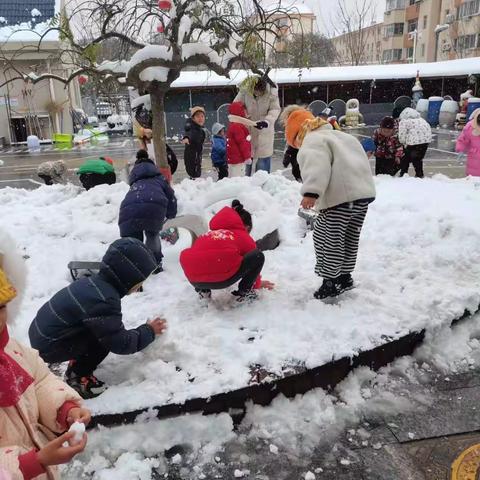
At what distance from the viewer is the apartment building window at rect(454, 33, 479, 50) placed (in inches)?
1564

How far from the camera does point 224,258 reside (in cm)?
352

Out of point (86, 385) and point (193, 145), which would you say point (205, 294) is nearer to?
point (86, 385)

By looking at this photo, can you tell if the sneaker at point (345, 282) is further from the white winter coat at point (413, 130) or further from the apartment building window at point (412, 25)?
the apartment building window at point (412, 25)

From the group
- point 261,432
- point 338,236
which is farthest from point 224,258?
point 261,432

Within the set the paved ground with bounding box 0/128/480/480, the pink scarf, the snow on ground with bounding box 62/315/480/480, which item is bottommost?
the paved ground with bounding box 0/128/480/480

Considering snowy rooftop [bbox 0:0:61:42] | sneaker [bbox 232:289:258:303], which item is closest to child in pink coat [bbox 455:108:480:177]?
sneaker [bbox 232:289:258:303]

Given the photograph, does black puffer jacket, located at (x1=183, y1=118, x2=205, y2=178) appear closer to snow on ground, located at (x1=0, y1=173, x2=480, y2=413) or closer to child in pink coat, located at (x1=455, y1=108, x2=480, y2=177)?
snow on ground, located at (x1=0, y1=173, x2=480, y2=413)

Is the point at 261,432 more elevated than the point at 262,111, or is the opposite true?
the point at 262,111

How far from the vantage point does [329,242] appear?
3779 mm

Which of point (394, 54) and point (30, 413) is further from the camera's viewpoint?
point (394, 54)

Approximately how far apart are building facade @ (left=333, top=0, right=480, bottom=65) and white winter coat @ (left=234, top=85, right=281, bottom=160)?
32511 mm

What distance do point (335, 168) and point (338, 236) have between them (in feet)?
1.80

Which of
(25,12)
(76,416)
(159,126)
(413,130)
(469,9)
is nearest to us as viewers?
(76,416)

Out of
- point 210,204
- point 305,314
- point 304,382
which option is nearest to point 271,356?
point 304,382
